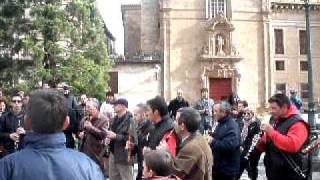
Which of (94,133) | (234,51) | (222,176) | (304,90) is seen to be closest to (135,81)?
(234,51)

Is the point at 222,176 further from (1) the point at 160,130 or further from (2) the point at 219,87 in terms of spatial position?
(2) the point at 219,87

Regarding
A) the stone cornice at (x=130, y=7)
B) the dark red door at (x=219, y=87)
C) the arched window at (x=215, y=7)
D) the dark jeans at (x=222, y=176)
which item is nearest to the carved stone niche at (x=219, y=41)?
the arched window at (x=215, y=7)

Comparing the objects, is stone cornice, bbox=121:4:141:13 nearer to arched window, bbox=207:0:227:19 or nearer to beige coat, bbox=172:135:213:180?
arched window, bbox=207:0:227:19

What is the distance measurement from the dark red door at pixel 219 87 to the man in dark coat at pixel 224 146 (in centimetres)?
3187

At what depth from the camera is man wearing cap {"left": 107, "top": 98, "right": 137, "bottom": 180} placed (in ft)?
31.0

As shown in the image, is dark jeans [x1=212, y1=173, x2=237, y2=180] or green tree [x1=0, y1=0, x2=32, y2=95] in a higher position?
green tree [x1=0, y1=0, x2=32, y2=95]

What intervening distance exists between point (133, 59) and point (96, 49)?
31.3ft

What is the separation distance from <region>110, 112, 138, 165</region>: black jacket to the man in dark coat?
6.18ft

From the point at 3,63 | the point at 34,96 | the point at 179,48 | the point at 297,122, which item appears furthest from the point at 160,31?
the point at 34,96

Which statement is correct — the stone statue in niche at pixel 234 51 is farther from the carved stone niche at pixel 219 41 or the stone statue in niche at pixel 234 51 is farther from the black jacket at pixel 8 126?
the black jacket at pixel 8 126

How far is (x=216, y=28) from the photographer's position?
39.5 metres

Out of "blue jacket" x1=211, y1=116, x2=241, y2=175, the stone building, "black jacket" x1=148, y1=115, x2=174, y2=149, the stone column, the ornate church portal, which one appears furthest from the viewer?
the stone column

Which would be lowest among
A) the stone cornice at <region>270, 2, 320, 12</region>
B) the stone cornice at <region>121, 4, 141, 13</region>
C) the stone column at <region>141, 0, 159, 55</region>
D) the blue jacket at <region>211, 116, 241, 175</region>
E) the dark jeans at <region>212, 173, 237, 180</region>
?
the dark jeans at <region>212, 173, 237, 180</region>

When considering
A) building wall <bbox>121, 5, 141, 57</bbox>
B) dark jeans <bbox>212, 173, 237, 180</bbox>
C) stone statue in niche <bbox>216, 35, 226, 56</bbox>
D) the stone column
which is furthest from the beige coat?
building wall <bbox>121, 5, 141, 57</bbox>
